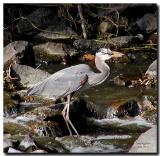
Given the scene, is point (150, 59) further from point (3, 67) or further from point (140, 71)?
point (3, 67)

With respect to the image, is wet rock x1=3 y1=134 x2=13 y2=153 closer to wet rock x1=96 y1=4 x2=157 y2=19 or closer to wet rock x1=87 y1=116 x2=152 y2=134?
wet rock x1=87 y1=116 x2=152 y2=134

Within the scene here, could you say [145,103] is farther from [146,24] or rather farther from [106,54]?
[146,24]

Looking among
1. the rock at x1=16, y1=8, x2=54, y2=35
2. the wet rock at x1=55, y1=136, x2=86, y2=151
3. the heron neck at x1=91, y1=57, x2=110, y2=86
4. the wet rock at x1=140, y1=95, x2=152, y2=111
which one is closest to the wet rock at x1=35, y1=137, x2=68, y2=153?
the wet rock at x1=55, y1=136, x2=86, y2=151

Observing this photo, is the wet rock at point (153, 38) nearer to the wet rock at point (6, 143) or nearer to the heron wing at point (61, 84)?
the heron wing at point (61, 84)

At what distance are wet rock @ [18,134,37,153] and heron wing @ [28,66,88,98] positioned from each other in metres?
0.38

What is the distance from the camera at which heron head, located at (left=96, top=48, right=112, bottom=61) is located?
6994mm

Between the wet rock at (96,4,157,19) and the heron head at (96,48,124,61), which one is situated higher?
the wet rock at (96,4,157,19)

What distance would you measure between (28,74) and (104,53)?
2.00 feet

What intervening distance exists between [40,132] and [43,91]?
317 millimetres

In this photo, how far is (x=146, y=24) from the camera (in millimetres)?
6973

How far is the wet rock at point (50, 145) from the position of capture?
682 cm

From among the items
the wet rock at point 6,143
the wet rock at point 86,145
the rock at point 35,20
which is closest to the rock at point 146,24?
the rock at point 35,20

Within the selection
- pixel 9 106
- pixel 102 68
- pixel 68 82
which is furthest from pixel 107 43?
pixel 9 106

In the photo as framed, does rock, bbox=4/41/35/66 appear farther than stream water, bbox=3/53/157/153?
Yes
